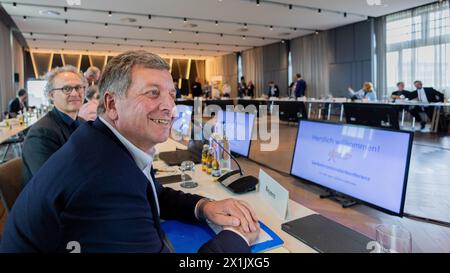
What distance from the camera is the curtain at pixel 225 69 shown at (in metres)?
18.0

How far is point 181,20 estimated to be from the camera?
952cm

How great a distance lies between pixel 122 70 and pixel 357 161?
1106 millimetres

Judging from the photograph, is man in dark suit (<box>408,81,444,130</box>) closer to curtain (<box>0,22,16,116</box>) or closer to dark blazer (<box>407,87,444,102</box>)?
dark blazer (<box>407,87,444,102</box>)

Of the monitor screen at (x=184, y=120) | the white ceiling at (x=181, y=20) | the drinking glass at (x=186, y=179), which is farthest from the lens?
the white ceiling at (x=181, y=20)

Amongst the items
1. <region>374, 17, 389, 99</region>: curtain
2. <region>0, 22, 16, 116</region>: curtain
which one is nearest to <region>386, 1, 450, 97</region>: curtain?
<region>374, 17, 389, 99</region>: curtain

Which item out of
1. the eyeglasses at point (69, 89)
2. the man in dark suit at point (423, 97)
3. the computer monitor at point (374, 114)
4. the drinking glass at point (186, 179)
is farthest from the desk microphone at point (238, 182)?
the man in dark suit at point (423, 97)

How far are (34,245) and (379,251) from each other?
1.01 meters

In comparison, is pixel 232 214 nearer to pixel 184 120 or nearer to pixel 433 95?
pixel 184 120

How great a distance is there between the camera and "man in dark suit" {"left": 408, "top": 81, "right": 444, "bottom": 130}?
7573 mm

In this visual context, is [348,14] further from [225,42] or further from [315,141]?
[315,141]

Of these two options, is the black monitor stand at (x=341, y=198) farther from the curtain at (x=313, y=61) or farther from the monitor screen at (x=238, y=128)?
the curtain at (x=313, y=61)

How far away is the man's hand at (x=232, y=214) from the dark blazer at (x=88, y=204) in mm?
315

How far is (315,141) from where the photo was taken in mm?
1648

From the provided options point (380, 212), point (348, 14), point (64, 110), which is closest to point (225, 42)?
point (348, 14)
